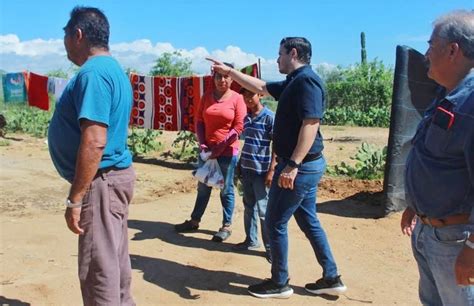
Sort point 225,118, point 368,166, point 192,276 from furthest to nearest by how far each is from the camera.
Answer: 1. point 368,166
2. point 225,118
3. point 192,276

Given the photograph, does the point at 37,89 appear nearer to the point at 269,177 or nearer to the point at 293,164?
the point at 269,177

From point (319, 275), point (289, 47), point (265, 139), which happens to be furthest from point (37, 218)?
point (289, 47)

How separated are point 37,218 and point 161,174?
126 inches

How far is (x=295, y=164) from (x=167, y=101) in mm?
7065

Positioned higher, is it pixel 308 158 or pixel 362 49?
pixel 362 49

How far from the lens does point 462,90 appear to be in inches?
81.3

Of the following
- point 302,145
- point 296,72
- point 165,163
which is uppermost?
point 296,72

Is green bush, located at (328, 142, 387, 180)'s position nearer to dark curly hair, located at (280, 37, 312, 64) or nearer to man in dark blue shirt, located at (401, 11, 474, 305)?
dark curly hair, located at (280, 37, 312, 64)

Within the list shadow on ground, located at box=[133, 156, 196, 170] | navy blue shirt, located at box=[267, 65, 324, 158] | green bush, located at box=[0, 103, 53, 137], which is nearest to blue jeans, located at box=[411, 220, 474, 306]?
navy blue shirt, located at box=[267, 65, 324, 158]

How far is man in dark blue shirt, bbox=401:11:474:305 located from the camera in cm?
203

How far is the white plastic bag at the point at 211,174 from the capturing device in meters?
5.10

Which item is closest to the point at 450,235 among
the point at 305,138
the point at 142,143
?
the point at 305,138

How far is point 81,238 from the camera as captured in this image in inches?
115

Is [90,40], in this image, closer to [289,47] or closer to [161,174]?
[289,47]
